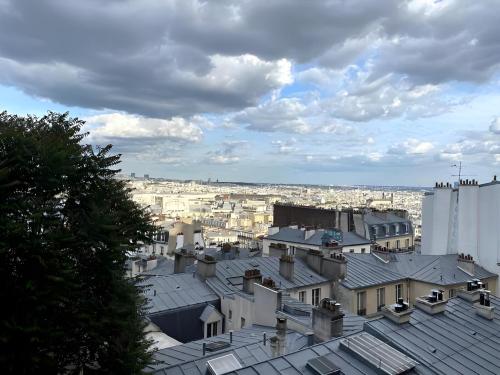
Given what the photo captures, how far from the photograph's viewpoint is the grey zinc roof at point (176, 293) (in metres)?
17.8

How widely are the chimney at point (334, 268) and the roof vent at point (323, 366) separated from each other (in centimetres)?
1249

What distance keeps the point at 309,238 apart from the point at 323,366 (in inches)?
1256

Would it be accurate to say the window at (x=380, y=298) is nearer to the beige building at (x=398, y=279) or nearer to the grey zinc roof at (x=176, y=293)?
the beige building at (x=398, y=279)

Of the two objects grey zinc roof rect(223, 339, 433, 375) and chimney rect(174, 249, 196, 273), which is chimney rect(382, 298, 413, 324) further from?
chimney rect(174, 249, 196, 273)

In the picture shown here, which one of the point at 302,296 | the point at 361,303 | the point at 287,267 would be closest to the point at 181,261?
the point at 287,267

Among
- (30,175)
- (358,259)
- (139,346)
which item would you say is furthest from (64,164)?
(358,259)

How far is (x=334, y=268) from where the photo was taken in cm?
2219

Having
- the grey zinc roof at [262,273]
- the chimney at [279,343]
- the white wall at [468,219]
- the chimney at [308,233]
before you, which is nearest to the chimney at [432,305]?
the chimney at [279,343]

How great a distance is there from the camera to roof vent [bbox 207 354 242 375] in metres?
10.1

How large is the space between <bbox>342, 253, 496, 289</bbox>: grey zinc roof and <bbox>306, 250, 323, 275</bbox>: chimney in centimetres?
160

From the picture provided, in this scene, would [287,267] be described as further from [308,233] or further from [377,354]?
[308,233]

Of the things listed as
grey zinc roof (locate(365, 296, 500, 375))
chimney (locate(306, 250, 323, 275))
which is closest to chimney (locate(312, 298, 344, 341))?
grey zinc roof (locate(365, 296, 500, 375))

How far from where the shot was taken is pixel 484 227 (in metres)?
26.2

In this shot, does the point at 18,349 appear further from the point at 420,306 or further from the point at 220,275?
the point at 220,275
